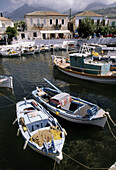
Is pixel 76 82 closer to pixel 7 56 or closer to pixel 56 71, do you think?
pixel 56 71

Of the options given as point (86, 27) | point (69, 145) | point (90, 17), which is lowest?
point (69, 145)

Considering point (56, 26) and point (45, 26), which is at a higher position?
point (56, 26)

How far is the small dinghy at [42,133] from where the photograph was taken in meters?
9.11

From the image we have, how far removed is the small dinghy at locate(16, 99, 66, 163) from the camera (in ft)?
29.9

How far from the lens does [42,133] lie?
10.6 metres

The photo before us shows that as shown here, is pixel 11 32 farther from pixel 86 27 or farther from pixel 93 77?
pixel 93 77

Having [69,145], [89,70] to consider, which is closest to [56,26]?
[89,70]

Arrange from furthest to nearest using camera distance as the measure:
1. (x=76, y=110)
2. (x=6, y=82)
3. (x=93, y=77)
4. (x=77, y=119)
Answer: (x=93, y=77) < (x=6, y=82) < (x=76, y=110) < (x=77, y=119)

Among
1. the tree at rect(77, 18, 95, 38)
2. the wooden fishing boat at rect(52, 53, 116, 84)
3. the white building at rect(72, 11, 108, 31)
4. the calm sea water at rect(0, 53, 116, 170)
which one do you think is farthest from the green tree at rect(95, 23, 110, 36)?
the calm sea water at rect(0, 53, 116, 170)

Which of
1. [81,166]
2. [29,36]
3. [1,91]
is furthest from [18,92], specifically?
[29,36]

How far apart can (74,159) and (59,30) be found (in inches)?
2626

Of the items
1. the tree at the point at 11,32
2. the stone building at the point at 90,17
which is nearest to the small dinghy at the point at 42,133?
the tree at the point at 11,32

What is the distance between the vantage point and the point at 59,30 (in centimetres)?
6838

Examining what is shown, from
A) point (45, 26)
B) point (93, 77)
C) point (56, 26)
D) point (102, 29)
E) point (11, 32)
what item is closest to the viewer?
point (93, 77)
